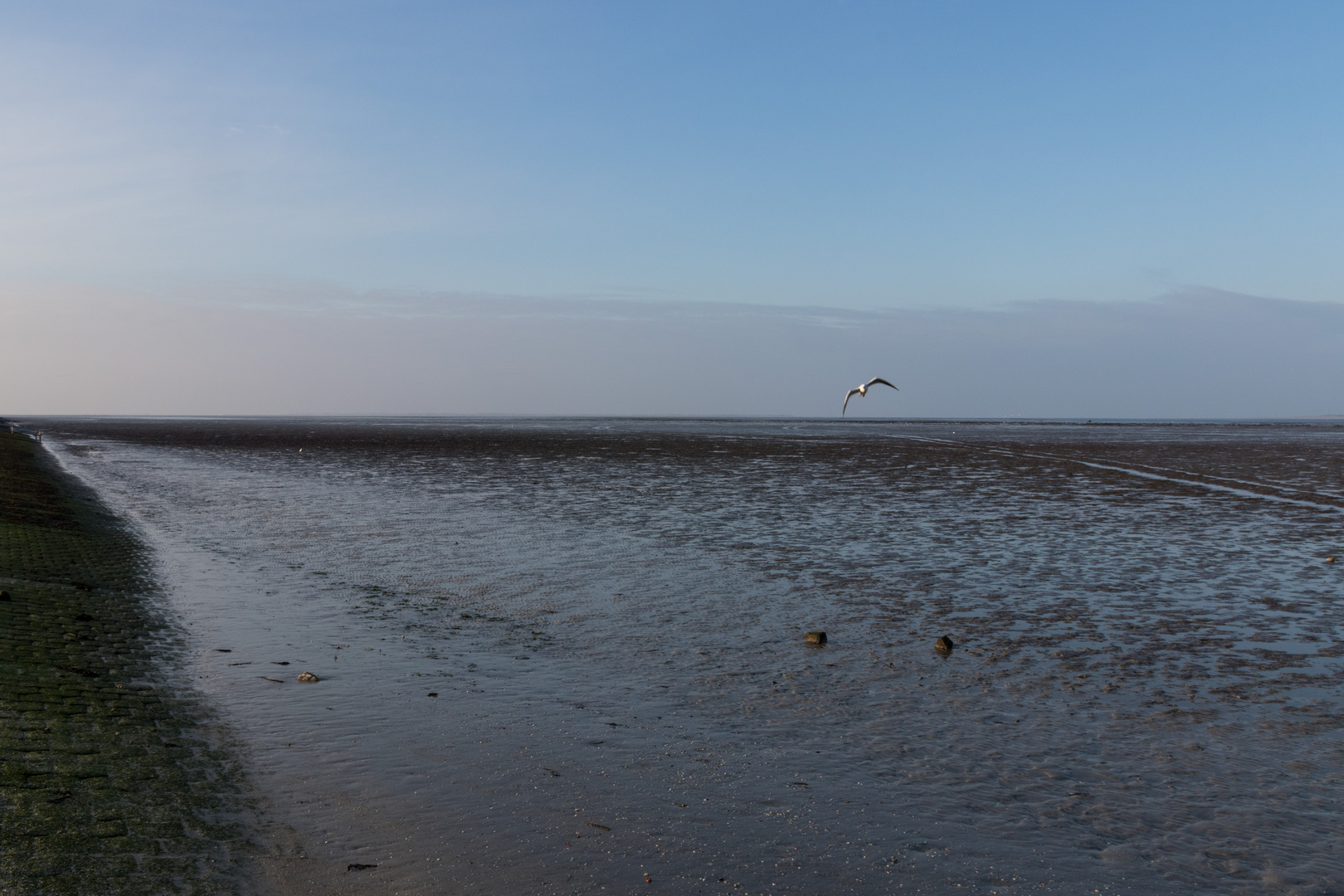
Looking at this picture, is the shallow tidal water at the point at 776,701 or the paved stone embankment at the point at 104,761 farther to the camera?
the shallow tidal water at the point at 776,701

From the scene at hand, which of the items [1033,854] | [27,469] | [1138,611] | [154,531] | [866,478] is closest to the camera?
[1033,854]

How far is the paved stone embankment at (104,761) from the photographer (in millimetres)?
5492

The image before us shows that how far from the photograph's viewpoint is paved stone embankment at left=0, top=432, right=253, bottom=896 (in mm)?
5492

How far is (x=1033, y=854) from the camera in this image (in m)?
6.10

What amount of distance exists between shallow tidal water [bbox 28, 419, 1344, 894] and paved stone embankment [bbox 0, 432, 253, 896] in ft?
1.19

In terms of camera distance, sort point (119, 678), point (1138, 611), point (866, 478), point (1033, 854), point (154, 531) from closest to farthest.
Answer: point (1033, 854)
point (119, 678)
point (1138, 611)
point (154, 531)
point (866, 478)

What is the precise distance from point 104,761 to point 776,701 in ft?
19.2

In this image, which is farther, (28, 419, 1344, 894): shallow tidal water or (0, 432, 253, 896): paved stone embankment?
(28, 419, 1344, 894): shallow tidal water

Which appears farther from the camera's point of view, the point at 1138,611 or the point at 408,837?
the point at 1138,611

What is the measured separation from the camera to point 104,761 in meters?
7.00

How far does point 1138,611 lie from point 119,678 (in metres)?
13.1

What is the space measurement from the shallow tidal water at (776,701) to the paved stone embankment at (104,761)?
364 millimetres

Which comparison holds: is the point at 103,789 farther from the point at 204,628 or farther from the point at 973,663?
the point at 973,663

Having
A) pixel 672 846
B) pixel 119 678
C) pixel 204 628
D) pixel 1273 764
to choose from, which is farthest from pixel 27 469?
pixel 1273 764
